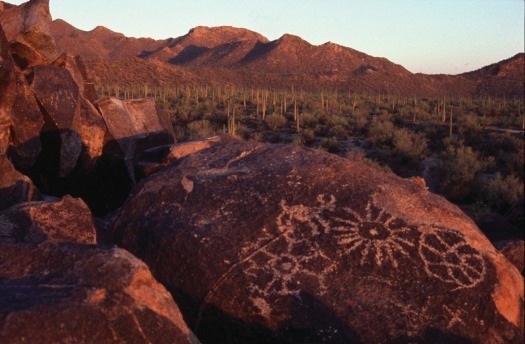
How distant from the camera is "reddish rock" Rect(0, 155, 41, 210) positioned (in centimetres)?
554

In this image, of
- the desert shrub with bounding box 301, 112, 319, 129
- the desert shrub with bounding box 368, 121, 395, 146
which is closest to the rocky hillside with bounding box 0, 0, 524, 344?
the desert shrub with bounding box 368, 121, 395, 146

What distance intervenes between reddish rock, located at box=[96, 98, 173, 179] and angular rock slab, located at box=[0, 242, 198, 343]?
492 cm

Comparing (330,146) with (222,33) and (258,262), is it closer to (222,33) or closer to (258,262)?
(258,262)

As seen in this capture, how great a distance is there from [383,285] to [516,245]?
7.18 ft

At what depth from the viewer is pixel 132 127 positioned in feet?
27.3

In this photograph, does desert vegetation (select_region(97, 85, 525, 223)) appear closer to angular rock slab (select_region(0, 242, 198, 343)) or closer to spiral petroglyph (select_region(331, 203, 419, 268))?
spiral petroglyph (select_region(331, 203, 419, 268))

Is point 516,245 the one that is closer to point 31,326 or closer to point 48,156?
point 31,326

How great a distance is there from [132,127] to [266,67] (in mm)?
71067

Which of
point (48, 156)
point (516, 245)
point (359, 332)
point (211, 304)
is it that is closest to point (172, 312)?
point (211, 304)

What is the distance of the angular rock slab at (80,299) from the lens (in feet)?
7.66

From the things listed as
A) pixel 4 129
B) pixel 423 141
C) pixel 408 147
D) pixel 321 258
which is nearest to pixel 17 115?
pixel 4 129

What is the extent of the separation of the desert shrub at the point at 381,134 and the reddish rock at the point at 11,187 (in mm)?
14254

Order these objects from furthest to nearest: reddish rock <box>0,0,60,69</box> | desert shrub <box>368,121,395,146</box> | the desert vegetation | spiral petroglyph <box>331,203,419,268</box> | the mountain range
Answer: the mountain range
desert shrub <box>368,121,395,146</box>
the desert vegetation
reddish rock <box>0,0,60,69</box>
spiral petroglyph <box>331,203,419,268</box>

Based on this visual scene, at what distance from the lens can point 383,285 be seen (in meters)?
3.70
